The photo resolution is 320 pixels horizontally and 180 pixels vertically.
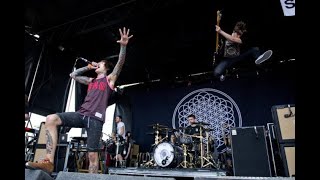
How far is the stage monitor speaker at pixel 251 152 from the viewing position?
3598mm

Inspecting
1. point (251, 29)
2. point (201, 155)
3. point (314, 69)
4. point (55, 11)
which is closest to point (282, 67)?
point (251, 29)

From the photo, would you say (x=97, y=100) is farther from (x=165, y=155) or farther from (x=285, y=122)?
(x=165, y=155)

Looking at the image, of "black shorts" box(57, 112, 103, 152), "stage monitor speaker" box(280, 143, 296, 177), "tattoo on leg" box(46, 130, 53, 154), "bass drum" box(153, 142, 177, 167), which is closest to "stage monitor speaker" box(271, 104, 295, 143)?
"stage monitor speaker" box(280, 143, 296, 177)

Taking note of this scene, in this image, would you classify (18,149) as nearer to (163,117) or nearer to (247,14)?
(247,14)

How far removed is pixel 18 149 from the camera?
480mm

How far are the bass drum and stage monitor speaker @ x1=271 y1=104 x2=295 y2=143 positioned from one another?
102 inches

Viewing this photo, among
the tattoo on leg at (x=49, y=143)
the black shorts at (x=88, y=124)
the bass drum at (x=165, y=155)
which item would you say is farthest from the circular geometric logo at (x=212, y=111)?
the tattoo on leg at (x=49, y=143)

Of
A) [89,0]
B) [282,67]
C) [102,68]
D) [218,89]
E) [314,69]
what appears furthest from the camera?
[218,89]

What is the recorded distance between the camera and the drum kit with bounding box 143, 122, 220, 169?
17.7ft

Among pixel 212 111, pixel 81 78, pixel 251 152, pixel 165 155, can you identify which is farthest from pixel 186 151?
pixel 81 78

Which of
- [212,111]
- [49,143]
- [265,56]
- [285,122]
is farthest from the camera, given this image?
[212,111]

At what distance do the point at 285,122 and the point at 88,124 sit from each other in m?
2.46

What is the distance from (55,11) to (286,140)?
5.68 meters

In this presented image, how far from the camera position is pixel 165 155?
5484mm
